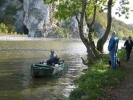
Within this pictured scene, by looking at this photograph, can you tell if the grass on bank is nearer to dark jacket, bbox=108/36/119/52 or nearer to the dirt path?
the dirt path

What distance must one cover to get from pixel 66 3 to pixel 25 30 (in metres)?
143

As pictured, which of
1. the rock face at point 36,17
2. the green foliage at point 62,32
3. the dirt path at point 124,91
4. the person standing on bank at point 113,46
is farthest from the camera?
the green foliage at point 62,32

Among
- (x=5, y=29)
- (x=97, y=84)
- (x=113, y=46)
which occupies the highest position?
(x=5, y=29)

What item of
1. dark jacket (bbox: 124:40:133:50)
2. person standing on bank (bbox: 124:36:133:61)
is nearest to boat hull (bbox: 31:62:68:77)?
person standing on bank (bbox: 124:36:133:61)

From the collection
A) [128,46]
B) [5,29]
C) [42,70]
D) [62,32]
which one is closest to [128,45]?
[128,46]

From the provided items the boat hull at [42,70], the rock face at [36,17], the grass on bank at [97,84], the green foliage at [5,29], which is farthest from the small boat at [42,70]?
the rock face at [36,17]

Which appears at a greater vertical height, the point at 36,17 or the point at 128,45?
the point at 36,17

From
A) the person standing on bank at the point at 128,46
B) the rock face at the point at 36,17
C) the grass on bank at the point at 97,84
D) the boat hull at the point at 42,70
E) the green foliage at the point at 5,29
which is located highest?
the rock face at the point at 36,17

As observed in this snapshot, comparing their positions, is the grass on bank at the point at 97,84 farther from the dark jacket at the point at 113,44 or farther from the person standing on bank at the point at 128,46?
the person standing on bank at the point at 128,46

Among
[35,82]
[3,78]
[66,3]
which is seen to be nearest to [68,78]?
[35,82]

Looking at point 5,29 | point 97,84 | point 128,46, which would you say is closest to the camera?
point 97,84

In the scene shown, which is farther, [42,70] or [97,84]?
[42,70]

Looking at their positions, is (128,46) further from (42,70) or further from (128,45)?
(42,70)

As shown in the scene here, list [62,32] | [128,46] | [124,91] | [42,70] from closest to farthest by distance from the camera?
[124,91]
[42,70]
[128,46]
[62,32]
